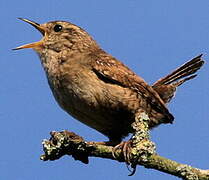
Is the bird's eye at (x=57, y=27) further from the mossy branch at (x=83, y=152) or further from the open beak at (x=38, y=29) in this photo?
the mossy branch at (x=83, y=152)

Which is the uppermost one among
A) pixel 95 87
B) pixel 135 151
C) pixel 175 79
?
pixel 175 79

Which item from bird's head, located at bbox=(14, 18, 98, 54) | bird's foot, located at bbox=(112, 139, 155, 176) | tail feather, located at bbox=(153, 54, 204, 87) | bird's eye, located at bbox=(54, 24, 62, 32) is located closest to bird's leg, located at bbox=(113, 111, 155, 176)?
bird's foot, located at bbox=(112, 139, 155, 176)

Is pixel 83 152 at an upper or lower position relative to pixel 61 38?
lower

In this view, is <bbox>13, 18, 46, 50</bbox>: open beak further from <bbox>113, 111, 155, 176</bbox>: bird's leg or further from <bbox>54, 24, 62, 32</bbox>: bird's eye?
<bbox>113, 111, 155, 176</bbox>: bird's leg

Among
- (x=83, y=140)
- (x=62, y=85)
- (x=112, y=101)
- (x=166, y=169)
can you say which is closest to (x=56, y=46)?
(x=62, y=85)

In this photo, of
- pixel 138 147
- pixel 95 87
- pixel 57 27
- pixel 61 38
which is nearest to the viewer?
pixel 138 147

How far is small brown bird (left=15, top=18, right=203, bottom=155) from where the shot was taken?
158 inches

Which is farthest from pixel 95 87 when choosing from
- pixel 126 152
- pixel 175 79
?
pixel 175 79

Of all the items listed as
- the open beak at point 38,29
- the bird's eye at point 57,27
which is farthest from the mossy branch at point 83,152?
the bird's eye at point 57,27

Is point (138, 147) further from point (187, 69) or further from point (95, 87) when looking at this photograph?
point (187, 69)

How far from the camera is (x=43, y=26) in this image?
15.9ft

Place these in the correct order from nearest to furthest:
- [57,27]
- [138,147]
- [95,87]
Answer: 1. [138,147]
2. [95,87]
3. [57,27]

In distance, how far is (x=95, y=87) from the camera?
13.2 feet

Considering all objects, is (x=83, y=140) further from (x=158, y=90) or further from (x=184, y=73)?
(x=184, y=73)
